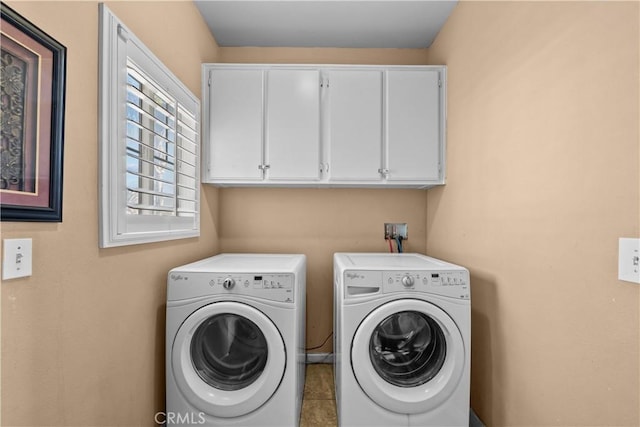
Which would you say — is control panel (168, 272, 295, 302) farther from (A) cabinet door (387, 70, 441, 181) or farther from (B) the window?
(A) cabinet door (387, 70, 441, 181)

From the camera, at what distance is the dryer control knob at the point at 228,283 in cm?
155

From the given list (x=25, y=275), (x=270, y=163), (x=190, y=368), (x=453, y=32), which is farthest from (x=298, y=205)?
(x=25, y=275)

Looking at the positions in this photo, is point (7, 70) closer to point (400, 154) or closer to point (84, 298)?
point (84, 298)

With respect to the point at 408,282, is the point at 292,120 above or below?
above

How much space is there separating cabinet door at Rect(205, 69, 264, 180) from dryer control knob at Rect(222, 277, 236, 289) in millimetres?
905

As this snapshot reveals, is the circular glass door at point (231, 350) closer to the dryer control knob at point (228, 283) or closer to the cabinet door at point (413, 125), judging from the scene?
the dryer control knob at point (228, 283)

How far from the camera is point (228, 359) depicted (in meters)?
1.68

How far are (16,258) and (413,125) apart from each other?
7.14 ft

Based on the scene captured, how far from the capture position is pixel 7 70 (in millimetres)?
820

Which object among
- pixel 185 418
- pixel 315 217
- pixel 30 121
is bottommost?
pixel 185 418

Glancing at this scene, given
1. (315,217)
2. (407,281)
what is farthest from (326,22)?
(407,281)

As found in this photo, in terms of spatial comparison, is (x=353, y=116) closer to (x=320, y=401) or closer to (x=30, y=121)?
(x=30, y=121)

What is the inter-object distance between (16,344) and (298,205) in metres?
1.89

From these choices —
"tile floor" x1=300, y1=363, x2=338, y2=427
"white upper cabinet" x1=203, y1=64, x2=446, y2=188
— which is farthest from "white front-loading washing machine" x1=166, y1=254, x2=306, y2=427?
"white upper cabinet" x1=203, y1=64, x2=446, y2=188
